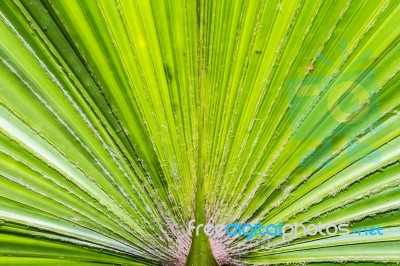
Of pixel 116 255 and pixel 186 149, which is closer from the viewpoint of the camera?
pixel 186 149

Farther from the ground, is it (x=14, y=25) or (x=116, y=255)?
(x=14, y=25)

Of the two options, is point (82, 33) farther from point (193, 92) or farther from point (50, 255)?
point (50, 255)

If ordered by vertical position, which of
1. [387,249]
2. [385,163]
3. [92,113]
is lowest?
[387,249]

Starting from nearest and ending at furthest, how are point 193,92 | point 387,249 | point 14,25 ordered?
point 14,25 → point 193,92 → point 387,249

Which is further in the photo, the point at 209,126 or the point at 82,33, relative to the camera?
the point at 209,126

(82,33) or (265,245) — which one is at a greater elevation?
(82,33)

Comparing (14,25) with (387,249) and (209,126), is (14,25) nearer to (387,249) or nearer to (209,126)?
(209,126)

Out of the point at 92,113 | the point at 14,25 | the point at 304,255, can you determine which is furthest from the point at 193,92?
the point at 304,255

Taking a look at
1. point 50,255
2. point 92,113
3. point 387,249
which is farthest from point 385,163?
point 50,255

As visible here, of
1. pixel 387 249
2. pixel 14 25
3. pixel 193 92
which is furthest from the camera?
pixel 387 249
